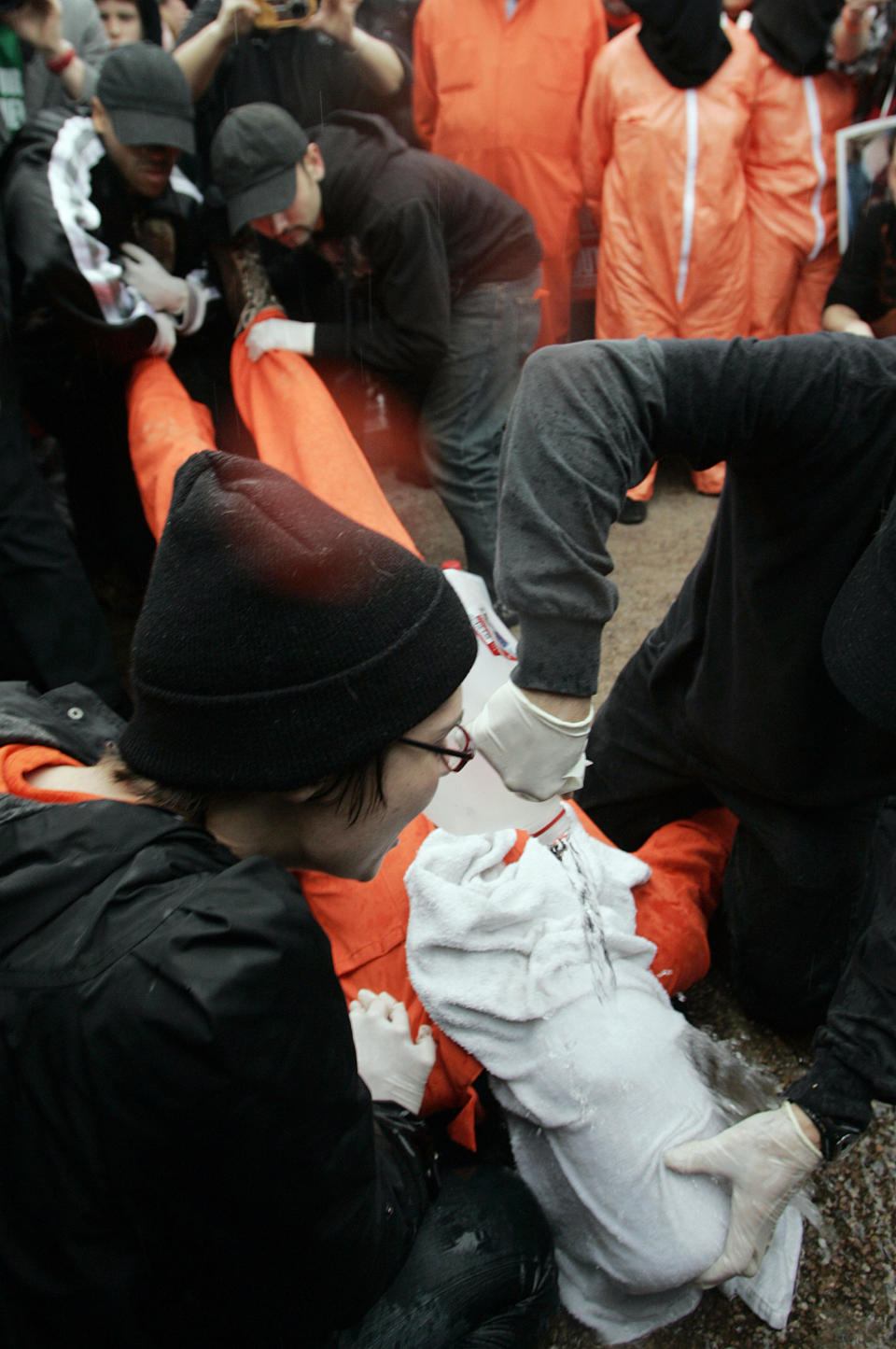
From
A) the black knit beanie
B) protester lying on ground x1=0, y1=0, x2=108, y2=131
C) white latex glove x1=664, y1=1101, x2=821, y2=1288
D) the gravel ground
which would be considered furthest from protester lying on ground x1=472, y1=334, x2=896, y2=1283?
protester lying on ground x1=0, y1=0, x2=108, y2=131

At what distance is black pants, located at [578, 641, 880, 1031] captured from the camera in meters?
1.75

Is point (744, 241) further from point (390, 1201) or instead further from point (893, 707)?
point (390, 1201)

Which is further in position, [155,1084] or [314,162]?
[314,162]

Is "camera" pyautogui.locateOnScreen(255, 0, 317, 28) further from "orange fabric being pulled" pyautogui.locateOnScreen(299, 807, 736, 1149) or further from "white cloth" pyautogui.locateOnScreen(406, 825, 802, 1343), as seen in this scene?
"white cloth" pyautogui.locateOnScreen(406, 825, 802, 1343)

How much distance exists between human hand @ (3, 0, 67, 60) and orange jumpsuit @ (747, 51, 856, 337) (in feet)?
8.46

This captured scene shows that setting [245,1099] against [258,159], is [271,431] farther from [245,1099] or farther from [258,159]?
[245,1099]

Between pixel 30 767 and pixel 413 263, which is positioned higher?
pixel 413 263

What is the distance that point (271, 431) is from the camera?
8.43 ft

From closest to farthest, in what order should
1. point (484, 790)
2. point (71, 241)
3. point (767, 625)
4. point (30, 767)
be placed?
point (30, 767)
point (767, 625)
point (484, 790)
point (71, 241)

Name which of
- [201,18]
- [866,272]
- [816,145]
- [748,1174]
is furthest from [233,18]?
[748,1174]

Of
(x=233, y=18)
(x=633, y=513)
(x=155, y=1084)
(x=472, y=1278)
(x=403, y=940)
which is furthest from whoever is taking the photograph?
(x=633, y=513)

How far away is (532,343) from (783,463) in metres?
1.95

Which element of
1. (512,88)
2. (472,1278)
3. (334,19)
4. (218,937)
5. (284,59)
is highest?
(334,19)

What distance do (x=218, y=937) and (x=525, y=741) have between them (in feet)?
2.22
